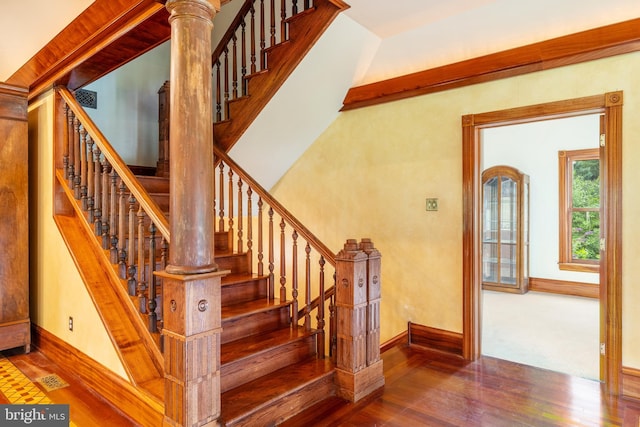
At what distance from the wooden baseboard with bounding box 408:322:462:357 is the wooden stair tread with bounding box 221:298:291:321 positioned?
4.37 feet

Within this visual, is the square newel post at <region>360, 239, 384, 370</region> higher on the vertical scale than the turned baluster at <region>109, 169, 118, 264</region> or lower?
lower

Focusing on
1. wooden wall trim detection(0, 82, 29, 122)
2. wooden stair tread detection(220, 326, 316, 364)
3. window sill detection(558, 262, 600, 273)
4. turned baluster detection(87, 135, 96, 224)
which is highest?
wooden wall trim detection(0, 82, 29, 122)

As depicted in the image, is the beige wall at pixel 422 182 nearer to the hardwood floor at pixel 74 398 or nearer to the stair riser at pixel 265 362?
the stair riser at pixel 265 362

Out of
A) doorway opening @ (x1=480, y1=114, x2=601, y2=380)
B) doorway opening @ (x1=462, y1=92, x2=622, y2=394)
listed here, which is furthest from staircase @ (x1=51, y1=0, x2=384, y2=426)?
doorway opening @ (x1=480, y1=114, x2=601, y2=380)

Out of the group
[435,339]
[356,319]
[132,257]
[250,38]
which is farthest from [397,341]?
[250,38]

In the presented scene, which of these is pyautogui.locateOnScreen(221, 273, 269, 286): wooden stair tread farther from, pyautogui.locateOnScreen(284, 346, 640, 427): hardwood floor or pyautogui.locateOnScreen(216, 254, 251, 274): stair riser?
pyautogui.locateOnScreen(284, 346, 640, 427): hardwood floor

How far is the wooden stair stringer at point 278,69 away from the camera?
3025 millimetres

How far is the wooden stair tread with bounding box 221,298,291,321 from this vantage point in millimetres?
2773

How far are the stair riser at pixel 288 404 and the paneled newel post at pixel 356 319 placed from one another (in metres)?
0.11

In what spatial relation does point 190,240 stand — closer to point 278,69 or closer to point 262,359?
point 262,359

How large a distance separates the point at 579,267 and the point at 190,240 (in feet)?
20.8

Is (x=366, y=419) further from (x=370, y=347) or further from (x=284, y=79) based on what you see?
(x=284, y=79)

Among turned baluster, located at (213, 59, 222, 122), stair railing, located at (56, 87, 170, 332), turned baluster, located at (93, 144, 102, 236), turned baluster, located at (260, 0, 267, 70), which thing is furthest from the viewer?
turned baluster, located at (213, 59, 222, 122)

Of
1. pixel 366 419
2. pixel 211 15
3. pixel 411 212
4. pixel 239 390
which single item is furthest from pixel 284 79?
pixel 366 419
